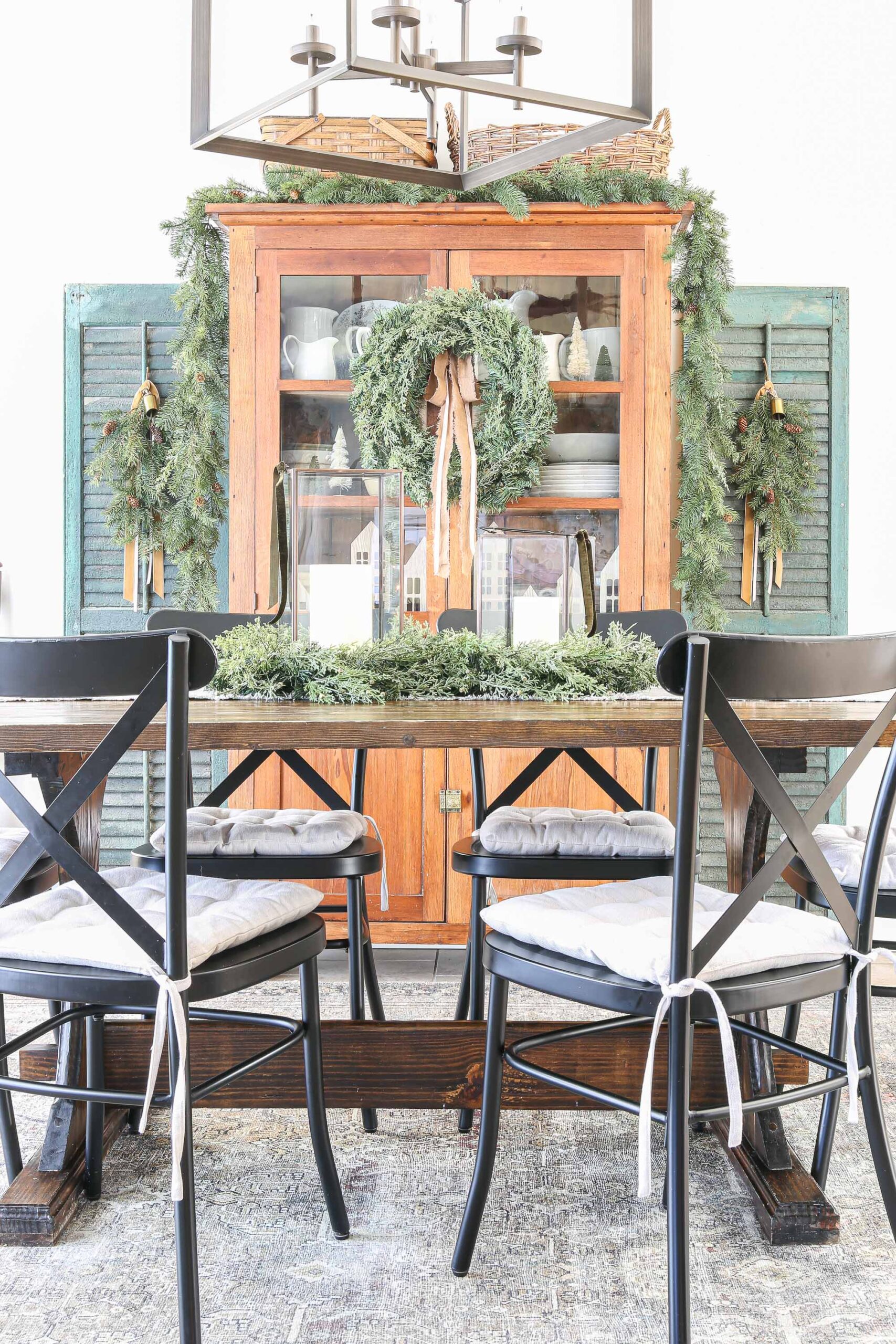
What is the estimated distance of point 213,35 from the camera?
1459mm

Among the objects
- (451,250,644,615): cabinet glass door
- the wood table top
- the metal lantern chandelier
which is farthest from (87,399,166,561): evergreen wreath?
the wood table top

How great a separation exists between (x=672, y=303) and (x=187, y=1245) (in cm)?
262

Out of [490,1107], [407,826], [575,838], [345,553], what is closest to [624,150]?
[345,553]

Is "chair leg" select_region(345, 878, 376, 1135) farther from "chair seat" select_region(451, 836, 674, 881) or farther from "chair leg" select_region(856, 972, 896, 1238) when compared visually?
"chair leg" select_region(856, 972, 896, 1238)

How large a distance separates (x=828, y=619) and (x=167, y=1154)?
7.99 ft

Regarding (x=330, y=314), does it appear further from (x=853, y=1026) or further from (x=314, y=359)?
(x=853, y=1026)

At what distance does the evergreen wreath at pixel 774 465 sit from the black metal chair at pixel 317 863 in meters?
1.66

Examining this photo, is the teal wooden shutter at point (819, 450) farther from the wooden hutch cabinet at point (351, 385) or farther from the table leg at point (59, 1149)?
the table leg at point (59, 1149)

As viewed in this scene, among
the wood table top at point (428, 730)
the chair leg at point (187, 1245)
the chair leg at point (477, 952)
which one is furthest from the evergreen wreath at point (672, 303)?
the chair leg at point (187, 1245)

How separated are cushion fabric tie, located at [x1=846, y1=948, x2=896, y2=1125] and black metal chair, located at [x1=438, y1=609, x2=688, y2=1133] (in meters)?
0.43

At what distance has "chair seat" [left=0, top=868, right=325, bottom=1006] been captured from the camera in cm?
112

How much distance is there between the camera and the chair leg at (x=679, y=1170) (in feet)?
3.42

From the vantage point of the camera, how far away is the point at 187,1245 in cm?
110

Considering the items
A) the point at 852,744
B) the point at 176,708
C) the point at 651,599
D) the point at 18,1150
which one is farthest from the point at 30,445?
the point at 852,744
